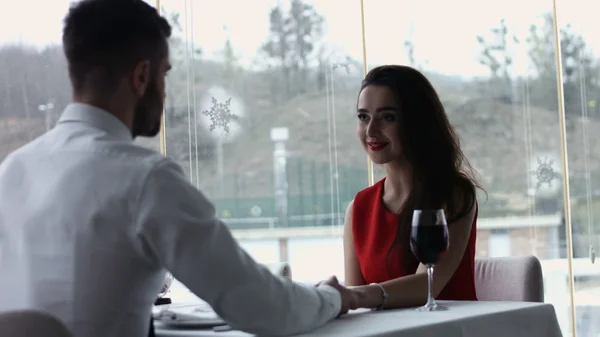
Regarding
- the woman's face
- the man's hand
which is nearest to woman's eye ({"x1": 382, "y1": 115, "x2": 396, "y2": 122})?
the woman's face

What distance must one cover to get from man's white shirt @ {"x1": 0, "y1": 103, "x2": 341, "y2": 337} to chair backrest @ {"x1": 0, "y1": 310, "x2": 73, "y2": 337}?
0.51 ft

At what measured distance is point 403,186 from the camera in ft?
8.87

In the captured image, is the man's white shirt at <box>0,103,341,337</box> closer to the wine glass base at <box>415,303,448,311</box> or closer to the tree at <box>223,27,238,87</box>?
the wine glass base at <box>415,303,448,311</box>

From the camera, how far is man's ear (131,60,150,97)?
1583 millimetres

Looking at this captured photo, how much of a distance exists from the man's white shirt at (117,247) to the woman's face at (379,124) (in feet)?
3.82

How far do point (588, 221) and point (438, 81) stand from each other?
3.81 feet

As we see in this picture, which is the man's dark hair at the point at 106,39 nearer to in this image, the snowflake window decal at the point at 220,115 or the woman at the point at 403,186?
the woman at the point at 403,186

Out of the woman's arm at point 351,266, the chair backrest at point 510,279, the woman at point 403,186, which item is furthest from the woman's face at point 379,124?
the chair backrest at point 510,279

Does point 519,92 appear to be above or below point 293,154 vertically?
above

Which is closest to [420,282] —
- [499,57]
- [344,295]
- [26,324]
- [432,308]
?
[432,308]

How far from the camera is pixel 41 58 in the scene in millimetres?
4551

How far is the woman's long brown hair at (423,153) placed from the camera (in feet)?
8.38

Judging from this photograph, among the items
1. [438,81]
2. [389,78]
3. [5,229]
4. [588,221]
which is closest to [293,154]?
[438,81]

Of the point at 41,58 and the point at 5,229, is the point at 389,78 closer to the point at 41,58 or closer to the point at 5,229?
the point at 5,229
